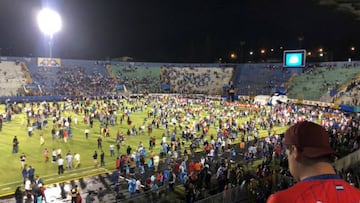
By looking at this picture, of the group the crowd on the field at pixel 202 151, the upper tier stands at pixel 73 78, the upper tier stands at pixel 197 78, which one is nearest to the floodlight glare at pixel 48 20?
the crowd on the field at pixel 202 151

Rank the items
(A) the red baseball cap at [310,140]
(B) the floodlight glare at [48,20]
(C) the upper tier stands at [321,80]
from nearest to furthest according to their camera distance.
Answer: (A) the red baseball cap at [310,140], (B) the floodlight glare at [48,20], (C) the upper tier stands at [321,80]

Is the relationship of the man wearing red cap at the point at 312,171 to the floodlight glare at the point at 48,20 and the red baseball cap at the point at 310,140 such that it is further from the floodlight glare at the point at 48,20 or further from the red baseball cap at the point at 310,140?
the floodlight glare at the point at 48,20

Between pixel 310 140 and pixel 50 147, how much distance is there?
27.1 m

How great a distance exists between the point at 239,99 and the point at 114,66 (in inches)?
1174

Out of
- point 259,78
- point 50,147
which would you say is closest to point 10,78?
point 50,147

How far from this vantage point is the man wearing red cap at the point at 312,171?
1.68 metres

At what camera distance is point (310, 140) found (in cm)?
180

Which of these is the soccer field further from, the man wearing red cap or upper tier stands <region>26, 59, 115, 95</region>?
upper tier stands <region>26, 59, 115, 95</region>

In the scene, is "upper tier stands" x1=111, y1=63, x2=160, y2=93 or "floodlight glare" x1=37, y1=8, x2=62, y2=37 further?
"upper tier stands" x1=111, y1=63, x2=160, y2=93

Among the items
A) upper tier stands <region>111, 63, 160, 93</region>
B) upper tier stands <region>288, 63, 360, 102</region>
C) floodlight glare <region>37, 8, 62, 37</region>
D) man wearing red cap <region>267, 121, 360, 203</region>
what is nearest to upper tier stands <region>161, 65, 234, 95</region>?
upper tier stands <region>111, 63, 160, 93</region>

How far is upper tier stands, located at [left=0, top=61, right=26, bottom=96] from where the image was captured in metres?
57.2

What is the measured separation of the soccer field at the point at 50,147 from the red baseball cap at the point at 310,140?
18.2 meters

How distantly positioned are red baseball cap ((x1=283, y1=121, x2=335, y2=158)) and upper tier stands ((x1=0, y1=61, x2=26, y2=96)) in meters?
61.1

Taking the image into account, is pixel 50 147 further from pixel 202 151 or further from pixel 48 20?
pixel 48 20
